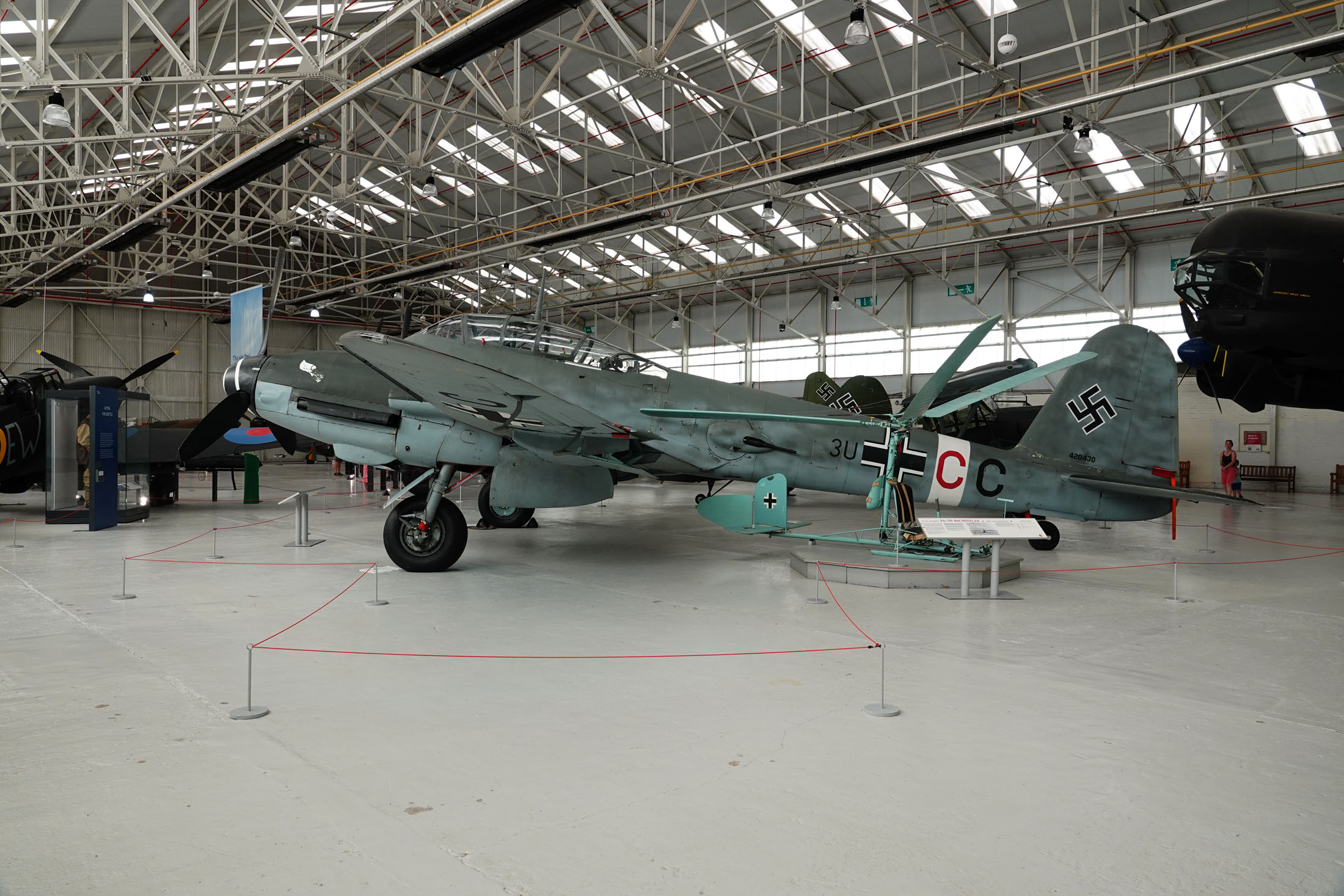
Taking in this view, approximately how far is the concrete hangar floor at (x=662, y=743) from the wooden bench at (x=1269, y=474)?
2064cm

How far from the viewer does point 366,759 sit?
3412 millimetres

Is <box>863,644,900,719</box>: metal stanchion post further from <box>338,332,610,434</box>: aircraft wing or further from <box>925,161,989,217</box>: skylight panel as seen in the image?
<box>925,161,989,217</box>: skylight panel

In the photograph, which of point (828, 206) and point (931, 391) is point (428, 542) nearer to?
point (931, 391)

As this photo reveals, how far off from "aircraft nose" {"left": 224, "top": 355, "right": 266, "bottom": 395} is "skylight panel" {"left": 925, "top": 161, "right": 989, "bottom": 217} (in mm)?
19998

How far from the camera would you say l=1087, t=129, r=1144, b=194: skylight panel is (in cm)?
2141

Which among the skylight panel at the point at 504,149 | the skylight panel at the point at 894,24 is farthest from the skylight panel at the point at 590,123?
the skylight panel at the point at 894,24

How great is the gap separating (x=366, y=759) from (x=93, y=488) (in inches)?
430

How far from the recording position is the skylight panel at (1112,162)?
21406 mm

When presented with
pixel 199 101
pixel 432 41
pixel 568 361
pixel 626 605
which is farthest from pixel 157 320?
pixel 626 605

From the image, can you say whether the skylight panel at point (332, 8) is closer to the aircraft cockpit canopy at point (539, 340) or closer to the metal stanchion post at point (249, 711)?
the aircraft cockpit canopy at point (539, 340)

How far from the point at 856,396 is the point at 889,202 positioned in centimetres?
1016

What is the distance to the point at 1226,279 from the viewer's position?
8.46 m

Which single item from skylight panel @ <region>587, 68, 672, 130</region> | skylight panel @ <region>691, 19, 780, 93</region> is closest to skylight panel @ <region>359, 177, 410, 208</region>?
skylight panel @ <region>587, 68, 672, 130</region>

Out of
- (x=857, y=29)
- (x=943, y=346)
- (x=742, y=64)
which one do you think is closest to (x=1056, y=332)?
(x=943, y=346)
